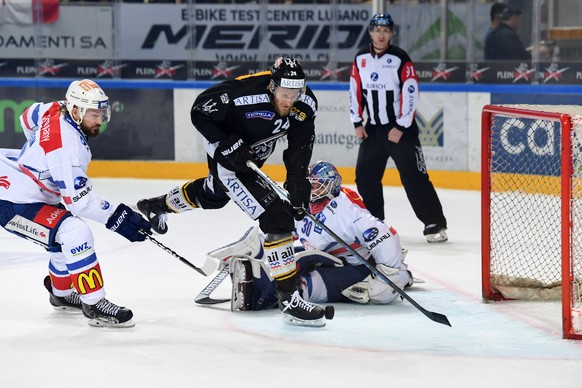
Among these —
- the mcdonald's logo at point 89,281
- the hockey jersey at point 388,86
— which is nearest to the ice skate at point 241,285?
the mcdonald's logo at point 89,281

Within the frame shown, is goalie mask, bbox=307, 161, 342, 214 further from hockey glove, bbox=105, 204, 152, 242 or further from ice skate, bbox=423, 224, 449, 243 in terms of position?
ice skate, bbox=423, 224, 449, 243

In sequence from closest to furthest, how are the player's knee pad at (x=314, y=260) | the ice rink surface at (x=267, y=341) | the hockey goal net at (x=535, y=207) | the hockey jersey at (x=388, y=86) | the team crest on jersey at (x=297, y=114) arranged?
the ice rink surface at (x=267, y=341), the hockey goal net at (x=535, y=207), the team crest on jersey at (x=297, y=114), the player's knee pad at (x=314, y=260), the hockey jersey at (x=388, y=86)

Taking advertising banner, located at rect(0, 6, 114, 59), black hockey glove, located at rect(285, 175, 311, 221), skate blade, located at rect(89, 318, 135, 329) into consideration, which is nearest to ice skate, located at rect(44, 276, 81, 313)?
skate blade, located at rect(89, 318, 135, 329)

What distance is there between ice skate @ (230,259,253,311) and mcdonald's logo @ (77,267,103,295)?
60 cm

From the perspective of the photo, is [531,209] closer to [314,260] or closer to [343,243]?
[314,260]

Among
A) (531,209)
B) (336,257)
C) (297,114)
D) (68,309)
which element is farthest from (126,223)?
(531,209)

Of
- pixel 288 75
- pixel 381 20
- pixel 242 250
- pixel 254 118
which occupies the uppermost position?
pixel 381 20

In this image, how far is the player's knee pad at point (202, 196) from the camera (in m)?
5.48

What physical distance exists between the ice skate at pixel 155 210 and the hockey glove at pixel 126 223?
64 cm

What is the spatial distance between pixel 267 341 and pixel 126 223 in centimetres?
73

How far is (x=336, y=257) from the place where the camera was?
5.29m

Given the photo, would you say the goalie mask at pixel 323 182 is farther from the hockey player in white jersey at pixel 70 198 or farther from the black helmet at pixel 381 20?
the black helmet at pixel 381 20

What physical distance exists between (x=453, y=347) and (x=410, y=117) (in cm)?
287

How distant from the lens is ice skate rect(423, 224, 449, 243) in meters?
7.12
